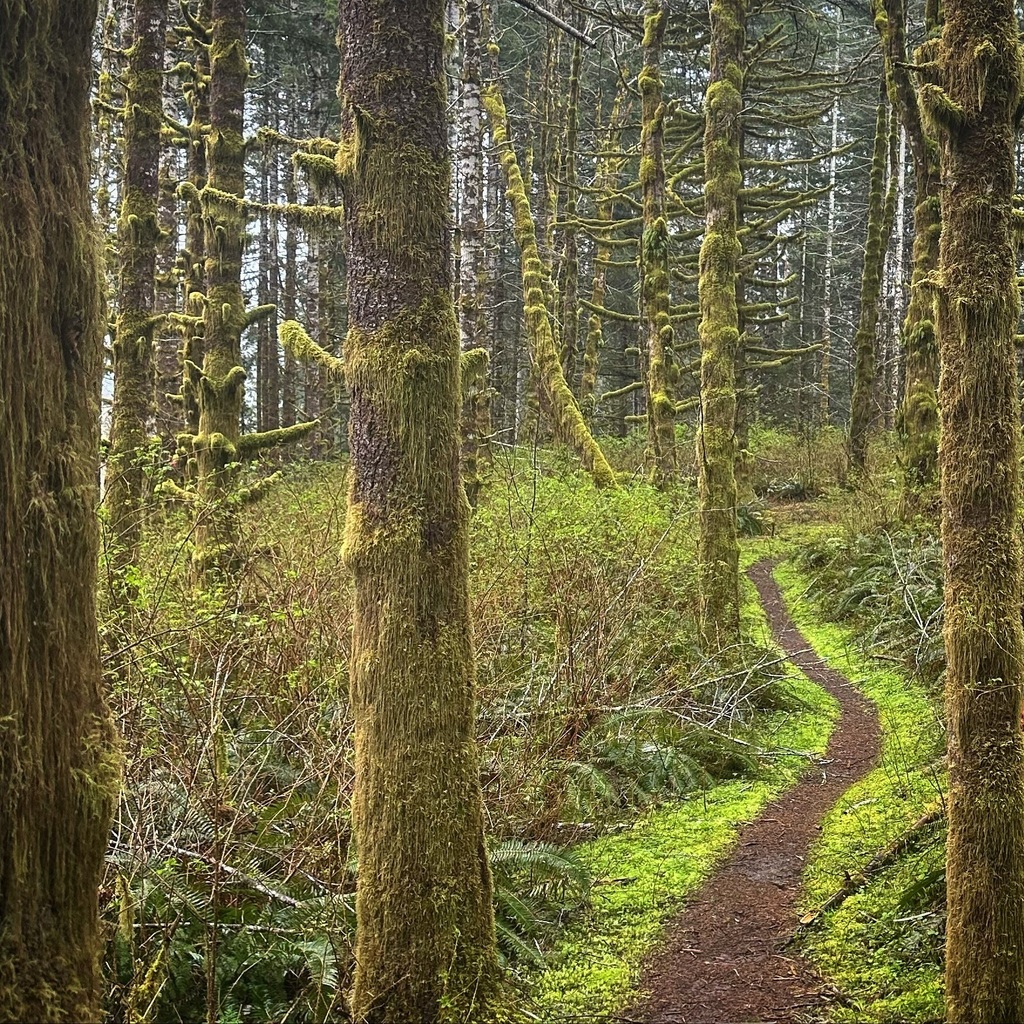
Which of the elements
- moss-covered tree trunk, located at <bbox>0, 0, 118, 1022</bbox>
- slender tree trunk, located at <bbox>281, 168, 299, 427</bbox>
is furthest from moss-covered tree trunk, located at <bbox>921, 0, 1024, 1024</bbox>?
slender tree trunk, located at <bbox>281, 168, 299, 427</bbox>

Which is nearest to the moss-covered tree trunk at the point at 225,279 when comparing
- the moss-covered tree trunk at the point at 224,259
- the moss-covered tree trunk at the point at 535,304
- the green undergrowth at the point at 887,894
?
the moss-covered tree trunk at the point at 224,259

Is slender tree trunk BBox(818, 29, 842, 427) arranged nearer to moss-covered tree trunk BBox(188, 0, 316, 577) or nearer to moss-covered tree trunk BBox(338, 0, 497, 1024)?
moss-covered tree trunk BBox(188, 0, 316, 577)

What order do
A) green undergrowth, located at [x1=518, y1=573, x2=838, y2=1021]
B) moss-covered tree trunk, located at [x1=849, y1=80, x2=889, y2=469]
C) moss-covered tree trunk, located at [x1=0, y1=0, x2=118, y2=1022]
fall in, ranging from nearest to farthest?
moss-covered tree trunk, located at [x1=0, y1=0, x2=118, y2=1022], green undergrowth, located at [x1=518, y1=573, x2=838, y2=1021], moss-covered tree trunk, located at [x1=849, y1=80, x2=889, y2=469]

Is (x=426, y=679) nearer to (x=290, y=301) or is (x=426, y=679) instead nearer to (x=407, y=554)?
(x=407, y=554)

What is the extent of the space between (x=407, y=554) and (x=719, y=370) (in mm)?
5962

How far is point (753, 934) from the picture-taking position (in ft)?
15.6

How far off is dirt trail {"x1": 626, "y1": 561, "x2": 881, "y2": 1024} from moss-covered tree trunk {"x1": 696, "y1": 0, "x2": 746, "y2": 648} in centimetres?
201

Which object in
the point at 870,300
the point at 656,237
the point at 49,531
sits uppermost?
the point at 656,237

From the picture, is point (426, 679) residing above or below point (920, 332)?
below

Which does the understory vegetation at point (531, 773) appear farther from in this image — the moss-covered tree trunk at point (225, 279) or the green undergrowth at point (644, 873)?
the moss-covered tree trunk at point (225, 279)

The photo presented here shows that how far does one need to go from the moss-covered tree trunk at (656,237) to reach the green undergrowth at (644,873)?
7427mm

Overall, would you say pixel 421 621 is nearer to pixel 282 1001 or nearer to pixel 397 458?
pixel 397 458

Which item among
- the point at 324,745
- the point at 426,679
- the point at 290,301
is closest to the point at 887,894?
the point at 426,679

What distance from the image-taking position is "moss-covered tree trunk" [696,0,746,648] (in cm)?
866
